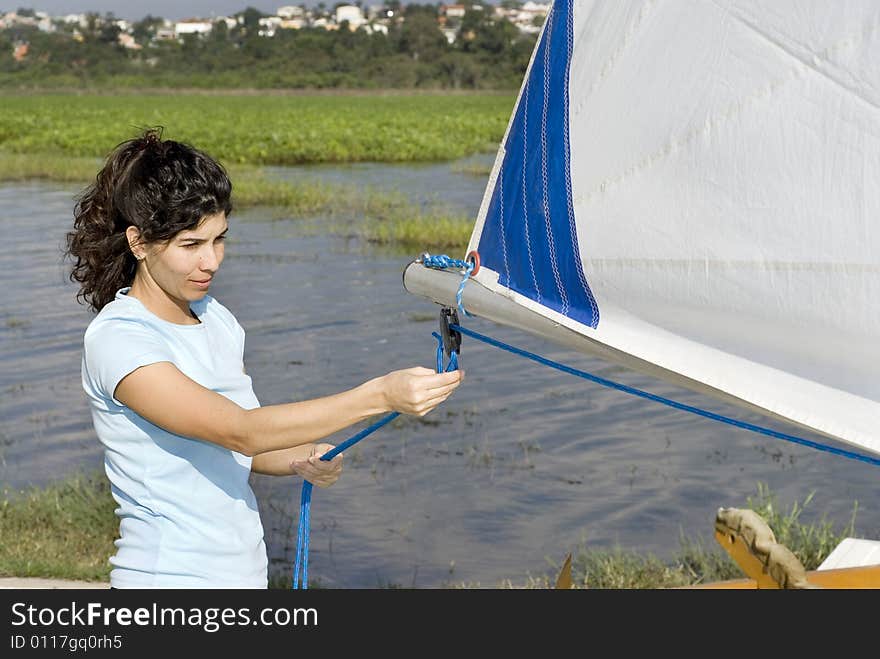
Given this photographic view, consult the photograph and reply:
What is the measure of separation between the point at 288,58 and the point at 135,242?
280 ft

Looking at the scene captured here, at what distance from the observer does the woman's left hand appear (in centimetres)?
244

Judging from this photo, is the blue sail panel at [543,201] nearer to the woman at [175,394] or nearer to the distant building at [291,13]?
the woman at [175,394]

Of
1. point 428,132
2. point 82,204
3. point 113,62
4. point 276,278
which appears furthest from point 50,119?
point 113,62

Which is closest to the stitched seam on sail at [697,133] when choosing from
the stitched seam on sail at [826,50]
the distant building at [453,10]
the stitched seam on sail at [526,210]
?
the stitched seam on sail at [826,50]

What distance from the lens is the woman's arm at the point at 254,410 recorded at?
2057 millimetres

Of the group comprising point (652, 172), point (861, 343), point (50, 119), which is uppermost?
point (652, 172)

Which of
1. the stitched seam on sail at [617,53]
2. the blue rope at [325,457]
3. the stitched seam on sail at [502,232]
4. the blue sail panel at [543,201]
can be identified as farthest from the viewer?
the stitched seam on sail at [502,232]

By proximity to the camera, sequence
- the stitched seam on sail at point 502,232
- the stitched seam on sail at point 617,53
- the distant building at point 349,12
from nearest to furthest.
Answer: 1. the stitched seam on sail at point 617,53
2. the stitched seam on sail at point 502,232
3. the distant building at point 349,12

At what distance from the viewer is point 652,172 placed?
2447mm

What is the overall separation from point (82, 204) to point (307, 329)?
28.3ft

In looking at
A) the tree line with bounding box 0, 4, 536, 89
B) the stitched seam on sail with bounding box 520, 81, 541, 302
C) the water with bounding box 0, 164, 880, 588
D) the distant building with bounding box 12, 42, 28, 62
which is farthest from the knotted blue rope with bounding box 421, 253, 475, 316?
the distant building with bounding box 12, 42, 28, 62

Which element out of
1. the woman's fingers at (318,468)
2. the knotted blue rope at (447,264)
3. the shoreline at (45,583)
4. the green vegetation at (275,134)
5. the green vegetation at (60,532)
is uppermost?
the knotted blue rope at (447,264)

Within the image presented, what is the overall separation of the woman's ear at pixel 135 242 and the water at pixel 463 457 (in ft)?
12.0

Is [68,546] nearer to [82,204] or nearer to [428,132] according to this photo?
[82,204]
